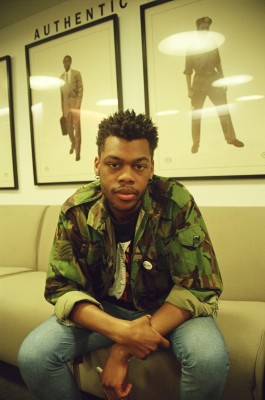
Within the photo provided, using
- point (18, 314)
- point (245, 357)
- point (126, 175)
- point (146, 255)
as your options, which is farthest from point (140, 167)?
point (18, 314)

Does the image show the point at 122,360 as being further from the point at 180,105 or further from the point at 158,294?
the point at 180,105

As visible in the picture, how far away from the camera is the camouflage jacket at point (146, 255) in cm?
117

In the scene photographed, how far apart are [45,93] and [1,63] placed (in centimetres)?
58

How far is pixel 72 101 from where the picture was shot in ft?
8.25

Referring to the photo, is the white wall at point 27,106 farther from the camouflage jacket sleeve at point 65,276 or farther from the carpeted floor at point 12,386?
the carpeted floor at point 12,386

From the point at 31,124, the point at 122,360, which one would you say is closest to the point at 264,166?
the point at 122,360

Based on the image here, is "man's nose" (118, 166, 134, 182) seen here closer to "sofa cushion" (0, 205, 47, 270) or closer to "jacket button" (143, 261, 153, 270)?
"jacket button" (143, 261, 153, 270)

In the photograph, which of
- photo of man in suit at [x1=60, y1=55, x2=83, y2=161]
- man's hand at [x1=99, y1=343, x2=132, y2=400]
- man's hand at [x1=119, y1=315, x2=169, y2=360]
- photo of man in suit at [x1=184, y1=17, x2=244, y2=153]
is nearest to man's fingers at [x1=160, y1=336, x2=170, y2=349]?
man's hand at [x1=119, y1=315, x2=169, y2=360]

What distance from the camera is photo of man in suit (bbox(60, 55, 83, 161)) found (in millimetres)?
2482

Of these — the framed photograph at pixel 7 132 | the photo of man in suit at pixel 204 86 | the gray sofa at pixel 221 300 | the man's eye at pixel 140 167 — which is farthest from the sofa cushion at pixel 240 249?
the framed photograph at pixel 7 132

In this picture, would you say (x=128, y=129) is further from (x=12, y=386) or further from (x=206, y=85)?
(x=12, y=386)

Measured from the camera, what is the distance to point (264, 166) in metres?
1.86

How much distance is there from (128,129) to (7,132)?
2.05 m

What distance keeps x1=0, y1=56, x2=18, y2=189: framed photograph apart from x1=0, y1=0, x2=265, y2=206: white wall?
41mm
